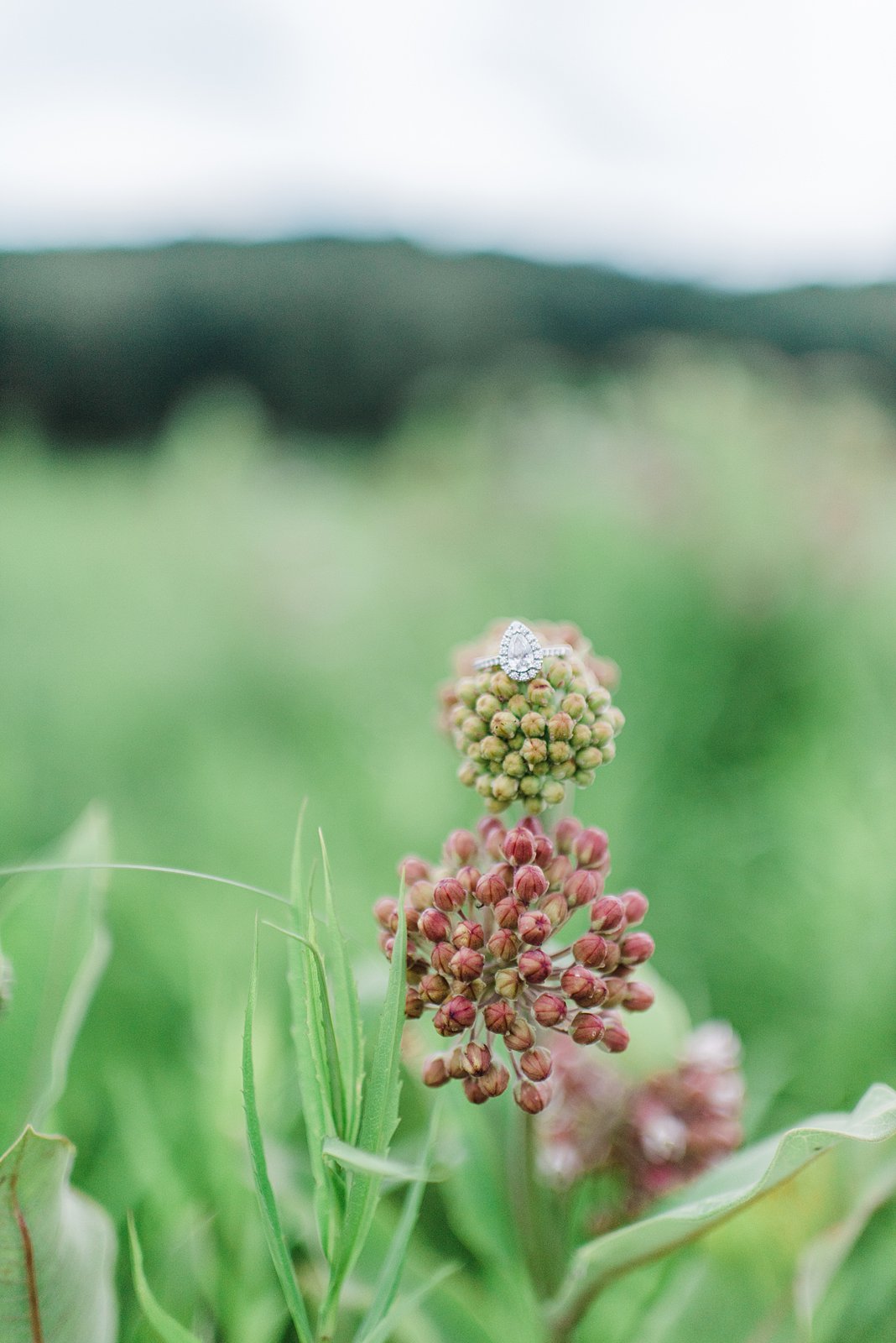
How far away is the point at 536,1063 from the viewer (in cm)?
44

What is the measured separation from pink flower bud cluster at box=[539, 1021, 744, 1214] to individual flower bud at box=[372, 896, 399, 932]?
0.19 meters

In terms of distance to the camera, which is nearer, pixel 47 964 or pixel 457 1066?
pixel 457 1066

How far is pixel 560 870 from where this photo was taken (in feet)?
1.59

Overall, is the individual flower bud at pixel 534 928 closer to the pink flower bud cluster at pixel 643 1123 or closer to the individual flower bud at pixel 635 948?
the individual flower bud at pixel 635 948

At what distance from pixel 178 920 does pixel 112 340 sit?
25.8ft

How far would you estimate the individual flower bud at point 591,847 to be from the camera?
0.49 m

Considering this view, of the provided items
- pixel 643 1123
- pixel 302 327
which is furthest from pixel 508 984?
pixel 302 327

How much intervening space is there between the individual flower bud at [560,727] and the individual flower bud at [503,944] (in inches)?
3.7

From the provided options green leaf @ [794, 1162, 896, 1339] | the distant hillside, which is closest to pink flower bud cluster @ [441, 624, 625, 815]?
green leaf @ [794, 1162, 896, 1339]

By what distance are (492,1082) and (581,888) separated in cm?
10

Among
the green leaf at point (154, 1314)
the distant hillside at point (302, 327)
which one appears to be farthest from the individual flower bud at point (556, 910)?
the distant hillside at point (302, 327)

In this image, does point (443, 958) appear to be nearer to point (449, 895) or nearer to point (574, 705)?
point (449, 895)

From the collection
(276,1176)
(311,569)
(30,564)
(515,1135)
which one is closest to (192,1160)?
(276,1176)

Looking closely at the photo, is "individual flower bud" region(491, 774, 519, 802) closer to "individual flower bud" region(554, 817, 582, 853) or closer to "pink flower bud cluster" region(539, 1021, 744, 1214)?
"individual flower bud" region(554, 817, 582, 853)
